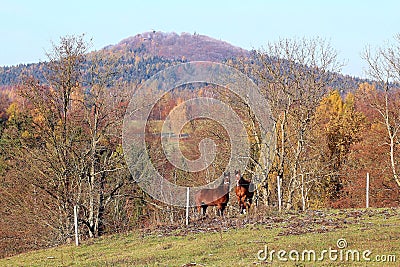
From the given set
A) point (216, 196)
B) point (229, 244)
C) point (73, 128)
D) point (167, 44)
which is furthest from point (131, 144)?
point (167, 44)

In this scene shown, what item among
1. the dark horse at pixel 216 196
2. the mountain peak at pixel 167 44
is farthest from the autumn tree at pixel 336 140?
the mountain peak at pixel 167 44

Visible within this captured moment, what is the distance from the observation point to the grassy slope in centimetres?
1073

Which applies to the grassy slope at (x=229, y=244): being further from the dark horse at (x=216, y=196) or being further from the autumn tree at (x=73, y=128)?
the autumn tree at (x=73, y=128)

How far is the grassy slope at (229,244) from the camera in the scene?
1073cm

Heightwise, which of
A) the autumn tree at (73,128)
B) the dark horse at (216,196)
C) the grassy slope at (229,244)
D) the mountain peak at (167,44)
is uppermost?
the mountain peak at (167,44)

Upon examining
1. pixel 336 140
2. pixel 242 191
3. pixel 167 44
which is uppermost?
pixel 167 44

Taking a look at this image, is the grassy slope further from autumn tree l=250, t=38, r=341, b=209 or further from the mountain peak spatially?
the mountain peak

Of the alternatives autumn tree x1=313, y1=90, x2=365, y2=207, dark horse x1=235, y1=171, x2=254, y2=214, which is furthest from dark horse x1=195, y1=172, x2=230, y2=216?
autumn tree x1=313, y1=90, x2=365, y2=207

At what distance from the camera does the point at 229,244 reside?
1272cm

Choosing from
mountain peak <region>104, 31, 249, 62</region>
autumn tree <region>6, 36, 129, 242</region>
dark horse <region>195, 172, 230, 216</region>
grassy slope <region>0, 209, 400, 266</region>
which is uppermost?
mountain peak <region>104, 31, 249, 62</region>

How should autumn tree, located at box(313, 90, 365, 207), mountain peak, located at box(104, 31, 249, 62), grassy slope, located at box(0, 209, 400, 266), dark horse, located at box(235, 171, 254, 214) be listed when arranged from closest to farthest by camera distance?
grassy slope, located at box(0, 209, 400, 266) < dark horse, located at box(235, 171, 254, 214) < autumn tree, located at box(313, 90, 365, 207) < mountain peak, located at box(104, 31, 249, 62)

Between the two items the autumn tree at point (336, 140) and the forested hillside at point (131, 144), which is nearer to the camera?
the forested hillside at point (131, 144)

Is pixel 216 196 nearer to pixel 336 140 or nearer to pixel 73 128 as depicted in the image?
pixel 73 128

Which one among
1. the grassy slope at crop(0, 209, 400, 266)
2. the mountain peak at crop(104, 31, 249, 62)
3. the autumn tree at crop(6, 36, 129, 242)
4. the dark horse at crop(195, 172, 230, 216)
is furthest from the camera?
the mountain peak at crop(104, 31, 249, 62)
